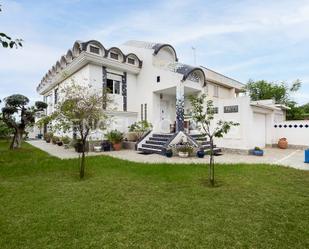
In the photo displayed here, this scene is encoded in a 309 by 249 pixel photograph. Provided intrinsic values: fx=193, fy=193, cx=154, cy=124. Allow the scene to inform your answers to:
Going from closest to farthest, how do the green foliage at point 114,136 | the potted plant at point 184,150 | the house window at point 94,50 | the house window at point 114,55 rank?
the potted plant at point 184,150 < the green foliage at point 114,136 < the house window at point 94,50 < the house window at point 114,55

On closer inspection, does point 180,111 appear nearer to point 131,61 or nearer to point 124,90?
point 124,90

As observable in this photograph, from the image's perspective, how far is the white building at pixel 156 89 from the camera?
12.4 meters

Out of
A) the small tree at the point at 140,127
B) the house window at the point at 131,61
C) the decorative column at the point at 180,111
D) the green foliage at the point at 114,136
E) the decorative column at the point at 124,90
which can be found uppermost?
the house window at the point at 131,61

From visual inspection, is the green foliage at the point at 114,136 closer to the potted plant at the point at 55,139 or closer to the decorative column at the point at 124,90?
the decorative column at the point at 124,90

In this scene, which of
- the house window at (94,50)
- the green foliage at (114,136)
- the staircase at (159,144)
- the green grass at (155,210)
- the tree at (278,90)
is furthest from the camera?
the tree at (278,90)

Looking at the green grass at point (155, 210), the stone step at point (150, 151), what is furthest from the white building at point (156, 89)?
the green grass at point (155, 210)

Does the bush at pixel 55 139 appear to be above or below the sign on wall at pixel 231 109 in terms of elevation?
below

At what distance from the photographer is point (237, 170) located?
7.52 meters

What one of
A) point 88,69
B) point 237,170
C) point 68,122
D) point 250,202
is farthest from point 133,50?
point 250,202

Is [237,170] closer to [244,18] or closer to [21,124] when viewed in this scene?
[244,18]

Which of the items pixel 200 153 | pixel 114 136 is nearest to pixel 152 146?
Answer: pixel 114 136

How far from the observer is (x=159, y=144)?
41.7 ft

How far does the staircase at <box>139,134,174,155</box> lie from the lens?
1202 cm

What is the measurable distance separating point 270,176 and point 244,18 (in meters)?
8.07
